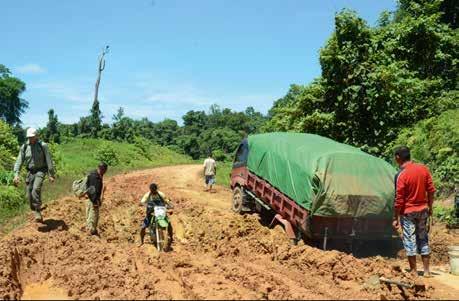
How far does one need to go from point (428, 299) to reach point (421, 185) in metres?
2.07

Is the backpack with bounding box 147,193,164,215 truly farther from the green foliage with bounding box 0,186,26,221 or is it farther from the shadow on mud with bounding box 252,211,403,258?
the green foliage with bounding box 0,186,26,221

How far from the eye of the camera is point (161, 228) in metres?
11.3

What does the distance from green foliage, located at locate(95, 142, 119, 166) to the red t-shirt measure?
34.7 metres

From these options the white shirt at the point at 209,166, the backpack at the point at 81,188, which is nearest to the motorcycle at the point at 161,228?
the backpack at the point at 81,188

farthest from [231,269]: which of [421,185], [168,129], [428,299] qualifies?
[168,129]

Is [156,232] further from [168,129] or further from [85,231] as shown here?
[168,129]

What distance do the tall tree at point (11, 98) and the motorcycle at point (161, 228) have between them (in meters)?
58.0

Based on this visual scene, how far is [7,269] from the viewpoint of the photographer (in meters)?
8.92

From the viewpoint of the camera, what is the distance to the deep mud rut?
7.16m

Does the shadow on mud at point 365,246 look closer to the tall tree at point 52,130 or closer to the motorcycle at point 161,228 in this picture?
the motorcycle at point 161,228

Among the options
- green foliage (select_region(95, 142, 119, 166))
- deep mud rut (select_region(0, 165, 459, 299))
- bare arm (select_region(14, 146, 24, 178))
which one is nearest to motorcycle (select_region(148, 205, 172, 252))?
deep mud rut (select_region(0, 165, 459, 299))

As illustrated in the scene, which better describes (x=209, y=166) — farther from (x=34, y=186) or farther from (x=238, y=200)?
(x=34, y=186)

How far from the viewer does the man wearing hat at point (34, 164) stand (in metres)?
11.6

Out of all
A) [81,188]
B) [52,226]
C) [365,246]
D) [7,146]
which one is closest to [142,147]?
[7,146]
